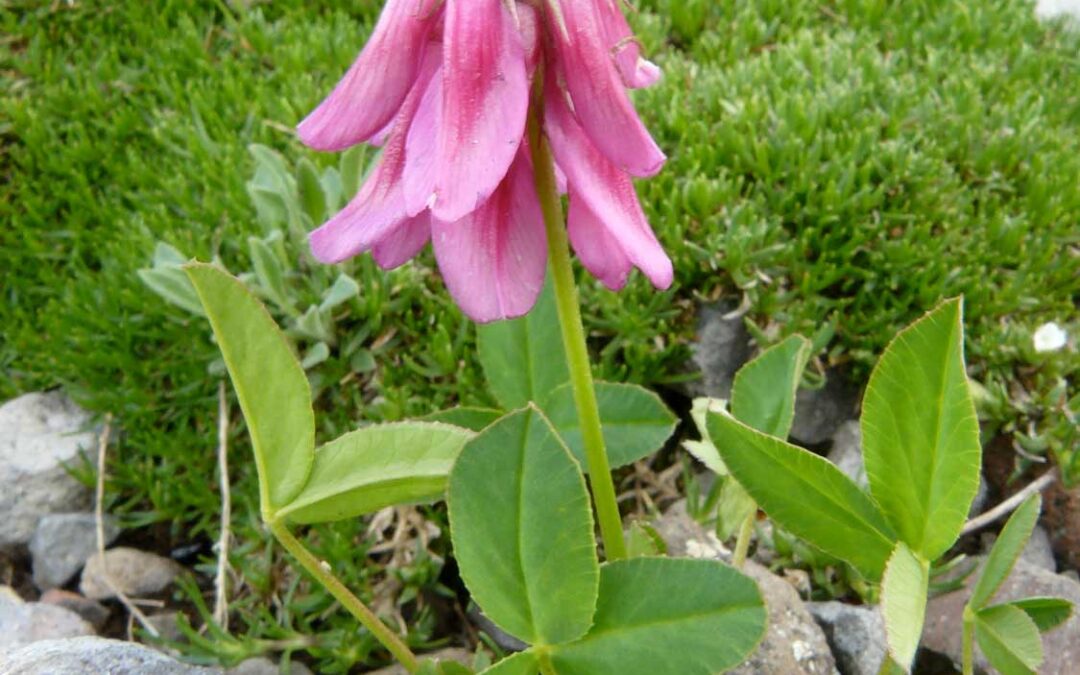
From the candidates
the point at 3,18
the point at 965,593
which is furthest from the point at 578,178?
the point at 3,18

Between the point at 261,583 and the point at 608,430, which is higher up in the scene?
the point at 608,430

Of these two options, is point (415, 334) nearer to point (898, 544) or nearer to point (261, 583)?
point (261, 583)

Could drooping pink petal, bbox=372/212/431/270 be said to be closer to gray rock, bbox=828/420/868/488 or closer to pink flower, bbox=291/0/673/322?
pink flower, bbox=291/0/673/322

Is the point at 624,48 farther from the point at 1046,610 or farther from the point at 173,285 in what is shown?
the point at 173,285

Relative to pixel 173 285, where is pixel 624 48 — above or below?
above

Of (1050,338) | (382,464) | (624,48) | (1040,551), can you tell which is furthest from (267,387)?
(1050,338)

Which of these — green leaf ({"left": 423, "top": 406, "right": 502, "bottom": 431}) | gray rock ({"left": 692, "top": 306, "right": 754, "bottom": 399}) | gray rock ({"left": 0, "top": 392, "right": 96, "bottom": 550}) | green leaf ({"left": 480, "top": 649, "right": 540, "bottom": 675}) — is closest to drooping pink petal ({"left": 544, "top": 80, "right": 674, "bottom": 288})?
green leaf ({"left": 480, "top": 649, "right": 540, "bottom": 675})

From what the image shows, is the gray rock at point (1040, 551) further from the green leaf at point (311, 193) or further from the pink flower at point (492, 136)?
the green leaf at point (311, 193)
